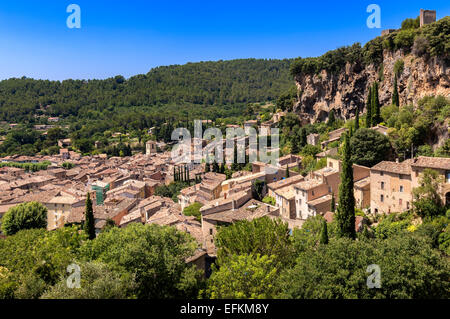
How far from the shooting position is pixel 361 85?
142ft

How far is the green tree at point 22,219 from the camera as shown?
Answer: 94.8 feet

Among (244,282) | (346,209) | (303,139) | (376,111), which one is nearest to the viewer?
(244,282)

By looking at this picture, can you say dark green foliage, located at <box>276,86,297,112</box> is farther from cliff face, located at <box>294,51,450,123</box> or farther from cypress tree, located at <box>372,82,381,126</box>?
cypress tree, located at <box>372,82,381,126</box>

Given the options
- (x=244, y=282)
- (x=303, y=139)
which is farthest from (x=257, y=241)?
(x=303, y=139)

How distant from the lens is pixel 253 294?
1194 cm

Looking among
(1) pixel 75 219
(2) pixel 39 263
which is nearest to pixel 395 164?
(2) pixel 39 263

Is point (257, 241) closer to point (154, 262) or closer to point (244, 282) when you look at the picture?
point (244, 282)

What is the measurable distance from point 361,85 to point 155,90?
101 meters

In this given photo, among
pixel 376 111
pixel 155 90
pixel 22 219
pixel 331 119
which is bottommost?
pixel 22 219

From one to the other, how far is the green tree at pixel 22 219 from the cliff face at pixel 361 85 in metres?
36.1

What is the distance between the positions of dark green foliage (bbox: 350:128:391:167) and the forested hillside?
94.0 m

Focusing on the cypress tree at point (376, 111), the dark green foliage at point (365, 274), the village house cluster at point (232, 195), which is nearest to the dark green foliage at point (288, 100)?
the village house cluster at point (232, 195)

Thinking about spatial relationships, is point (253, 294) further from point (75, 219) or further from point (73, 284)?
point (75, 219)

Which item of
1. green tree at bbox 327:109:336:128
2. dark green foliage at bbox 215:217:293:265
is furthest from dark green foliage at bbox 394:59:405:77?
dark green foliage at bbox 215:217:293:265
